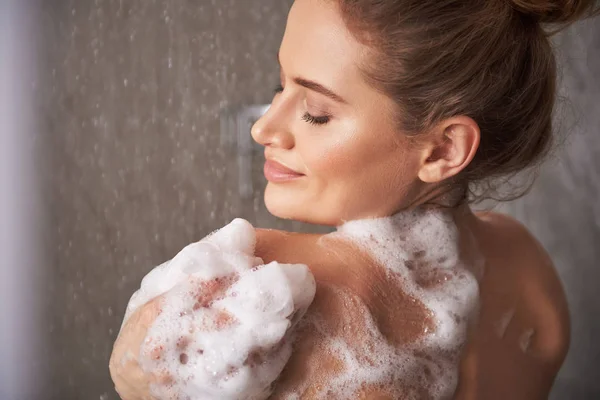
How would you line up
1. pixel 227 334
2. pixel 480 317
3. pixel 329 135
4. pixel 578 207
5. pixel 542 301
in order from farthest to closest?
pixel 578 207, pixel 542 301, pixel 480 317, pixel 329 135, pixel 227 334

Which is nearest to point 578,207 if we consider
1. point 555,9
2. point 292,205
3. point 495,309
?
point 495,309

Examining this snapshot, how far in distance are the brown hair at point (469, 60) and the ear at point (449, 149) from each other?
0.05 feet

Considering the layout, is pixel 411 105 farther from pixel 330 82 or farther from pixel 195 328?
pixel 195 328

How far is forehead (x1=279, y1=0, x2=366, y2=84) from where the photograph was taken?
2.73ft

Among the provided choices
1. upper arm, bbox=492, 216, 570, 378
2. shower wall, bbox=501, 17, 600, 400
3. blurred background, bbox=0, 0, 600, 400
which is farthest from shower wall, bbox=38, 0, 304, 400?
upper arm, bbox=492, 216, 570, 378

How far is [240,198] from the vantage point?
1683mm

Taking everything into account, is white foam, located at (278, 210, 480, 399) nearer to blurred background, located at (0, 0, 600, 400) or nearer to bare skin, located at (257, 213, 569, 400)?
bare skin, located at (257, 213, 569, 400)

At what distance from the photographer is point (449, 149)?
90cm

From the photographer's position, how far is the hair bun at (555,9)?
2.82 feet

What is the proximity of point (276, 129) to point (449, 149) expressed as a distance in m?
0.21

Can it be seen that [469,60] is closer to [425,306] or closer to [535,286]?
[425,306]

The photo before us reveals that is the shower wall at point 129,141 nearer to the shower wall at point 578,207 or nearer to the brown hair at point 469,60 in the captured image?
the shower wall at point 578,207

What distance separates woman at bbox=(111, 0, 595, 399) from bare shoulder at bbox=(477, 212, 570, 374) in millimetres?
101

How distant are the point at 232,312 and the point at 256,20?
1021 millimetres
